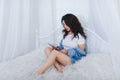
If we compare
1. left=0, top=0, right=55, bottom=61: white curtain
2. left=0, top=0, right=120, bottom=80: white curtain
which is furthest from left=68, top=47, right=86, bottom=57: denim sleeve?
left=0, top=0, right=55, bottom=61: white curtain

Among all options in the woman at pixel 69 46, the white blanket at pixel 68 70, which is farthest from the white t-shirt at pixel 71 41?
the white blanket at pixel 68 70

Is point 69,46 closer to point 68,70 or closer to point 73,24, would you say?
point 73,24

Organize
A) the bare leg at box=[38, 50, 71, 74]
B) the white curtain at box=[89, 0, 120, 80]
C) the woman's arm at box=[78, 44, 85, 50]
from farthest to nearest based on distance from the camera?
the woman's arm at box=[78, 44, 85, 50]
the bare leg at box=[38, 50, 71, 74]
the white curtain at box=[89, 0, 120, 80]

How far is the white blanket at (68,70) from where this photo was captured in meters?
2.14

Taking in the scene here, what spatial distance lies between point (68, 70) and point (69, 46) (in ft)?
1.78

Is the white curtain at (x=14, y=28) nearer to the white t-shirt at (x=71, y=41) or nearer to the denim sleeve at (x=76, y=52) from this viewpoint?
the white t-shirt at (x=71, y=41)

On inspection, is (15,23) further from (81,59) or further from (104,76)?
(104,76)

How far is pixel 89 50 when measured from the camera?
281cm

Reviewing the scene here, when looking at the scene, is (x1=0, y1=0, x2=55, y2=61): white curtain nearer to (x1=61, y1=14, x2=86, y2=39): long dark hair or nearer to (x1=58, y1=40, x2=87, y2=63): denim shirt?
(x1=61, y1=14, x2=86, y2=39): long dark hair

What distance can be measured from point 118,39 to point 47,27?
1350 mm

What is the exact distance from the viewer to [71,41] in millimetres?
2748

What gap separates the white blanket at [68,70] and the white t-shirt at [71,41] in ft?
0.87

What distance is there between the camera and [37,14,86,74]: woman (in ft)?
8.04

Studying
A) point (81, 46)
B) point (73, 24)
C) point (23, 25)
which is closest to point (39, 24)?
point (23, 25)
